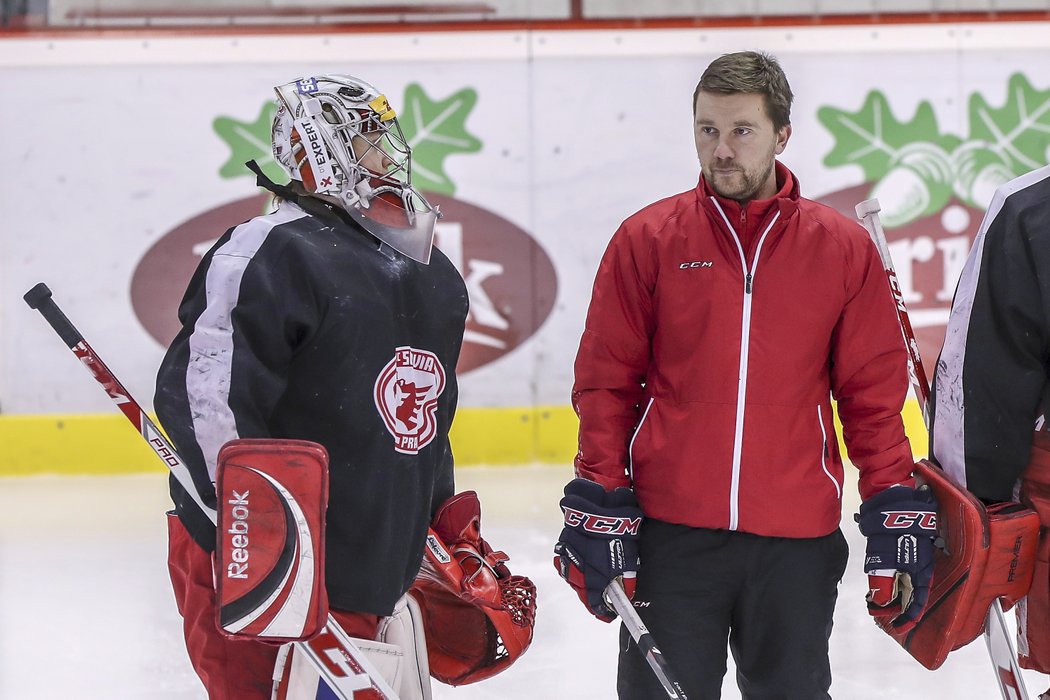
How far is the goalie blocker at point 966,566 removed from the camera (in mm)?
1567

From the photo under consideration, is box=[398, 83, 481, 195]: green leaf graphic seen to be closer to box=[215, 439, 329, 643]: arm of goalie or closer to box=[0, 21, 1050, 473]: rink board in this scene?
box=[0, 21, 1050, 473]: rink board

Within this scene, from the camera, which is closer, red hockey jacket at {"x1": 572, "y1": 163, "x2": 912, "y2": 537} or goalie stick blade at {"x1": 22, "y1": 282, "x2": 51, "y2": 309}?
goalie stick blade at {"x1": 22, "y1": 282, "x2": 51, "y2": 309}

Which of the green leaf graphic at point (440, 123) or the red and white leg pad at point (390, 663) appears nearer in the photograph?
the red and white leg pad at point (390, 663)

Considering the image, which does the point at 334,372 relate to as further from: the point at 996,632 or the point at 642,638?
the point at 996,632

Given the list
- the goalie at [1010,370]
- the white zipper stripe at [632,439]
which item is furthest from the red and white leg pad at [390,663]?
the goalie at [1010,370]

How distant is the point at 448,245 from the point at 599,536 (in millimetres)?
3404

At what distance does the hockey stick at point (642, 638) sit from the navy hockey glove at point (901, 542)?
0.98 ft

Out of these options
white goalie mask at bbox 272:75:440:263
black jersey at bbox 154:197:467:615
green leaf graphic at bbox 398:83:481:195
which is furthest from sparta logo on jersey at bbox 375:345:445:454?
green leaf graphic at bbox 398:83:481:195

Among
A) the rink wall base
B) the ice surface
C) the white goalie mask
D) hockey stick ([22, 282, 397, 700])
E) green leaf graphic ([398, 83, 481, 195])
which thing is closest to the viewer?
hockey stick ([22, 282, 397, 700])

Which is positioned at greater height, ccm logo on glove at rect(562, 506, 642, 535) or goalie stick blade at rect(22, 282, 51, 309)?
goalie stick blade at rect(22, 282, 51, 309)

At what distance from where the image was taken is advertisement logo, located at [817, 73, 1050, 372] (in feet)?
16.6

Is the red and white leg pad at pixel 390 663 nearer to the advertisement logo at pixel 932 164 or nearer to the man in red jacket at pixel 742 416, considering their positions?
the man in red jacket at pixel 742 416

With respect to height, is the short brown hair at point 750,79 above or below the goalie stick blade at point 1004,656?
above

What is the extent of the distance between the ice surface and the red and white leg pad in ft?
3.09
